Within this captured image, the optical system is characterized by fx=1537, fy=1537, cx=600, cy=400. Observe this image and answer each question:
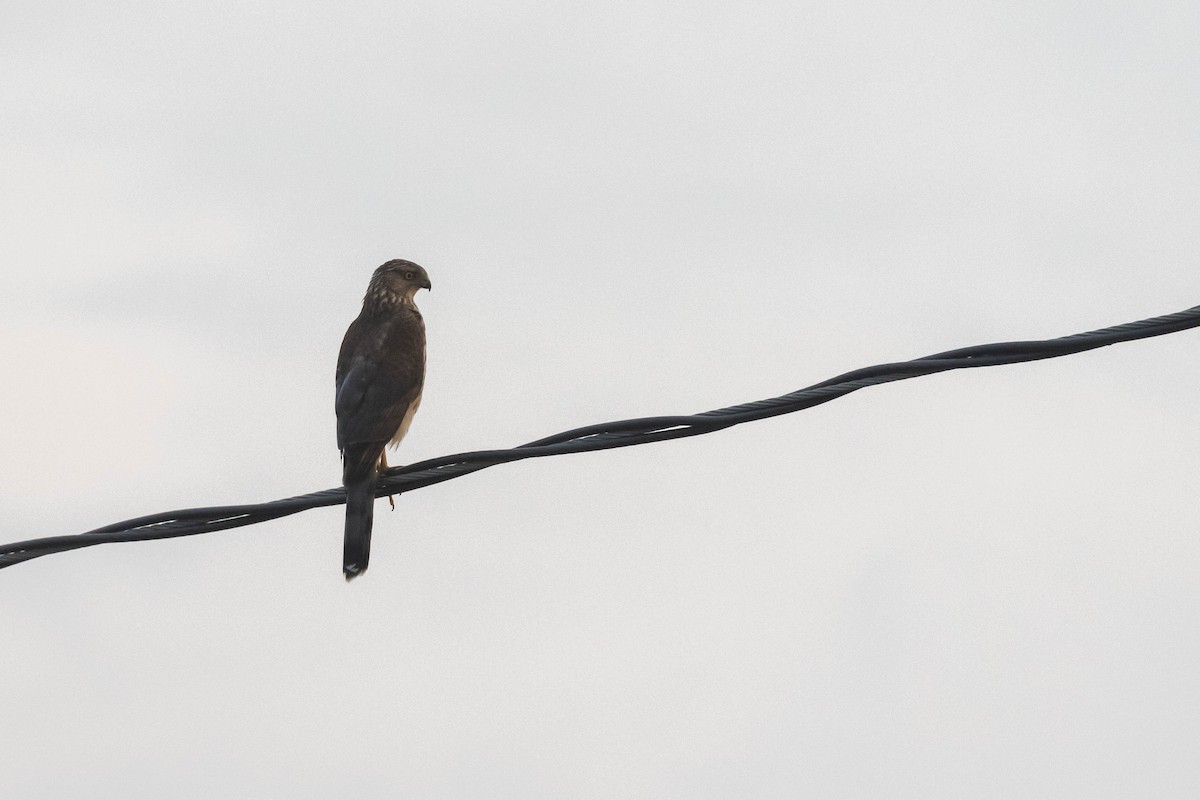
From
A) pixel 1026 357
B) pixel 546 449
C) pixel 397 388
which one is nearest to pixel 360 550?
pixel 397 388

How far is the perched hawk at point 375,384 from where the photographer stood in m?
6.64

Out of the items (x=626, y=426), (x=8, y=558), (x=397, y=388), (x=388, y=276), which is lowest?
(x=8, y=558)

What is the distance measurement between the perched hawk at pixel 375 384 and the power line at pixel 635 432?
57.5 inches

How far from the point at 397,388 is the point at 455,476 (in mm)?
2802

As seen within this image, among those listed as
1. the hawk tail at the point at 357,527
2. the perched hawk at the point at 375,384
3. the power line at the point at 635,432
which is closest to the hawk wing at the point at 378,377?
the perched hawk at the point at 375,384

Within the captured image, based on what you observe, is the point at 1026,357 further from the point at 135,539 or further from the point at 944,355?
the point at 135,539

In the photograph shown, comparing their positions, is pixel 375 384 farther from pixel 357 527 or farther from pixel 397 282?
pixel 397 282

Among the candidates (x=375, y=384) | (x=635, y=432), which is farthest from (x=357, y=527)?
(x=635, y=432)

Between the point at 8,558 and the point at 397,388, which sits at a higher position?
the point at 397,388

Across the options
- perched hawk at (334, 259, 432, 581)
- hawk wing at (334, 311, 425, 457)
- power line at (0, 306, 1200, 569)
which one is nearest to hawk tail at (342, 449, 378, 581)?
perched hawk at (334, 259, 432, 581)

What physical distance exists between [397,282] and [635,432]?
4795mm

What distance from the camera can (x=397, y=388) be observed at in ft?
24.5

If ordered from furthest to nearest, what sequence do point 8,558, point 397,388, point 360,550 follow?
point 397,388 → point 360,550 → point 8,558

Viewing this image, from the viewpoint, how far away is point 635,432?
440cm
